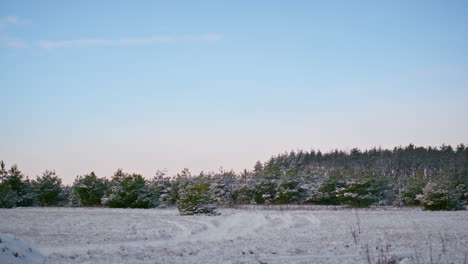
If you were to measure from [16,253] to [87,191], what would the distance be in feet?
115

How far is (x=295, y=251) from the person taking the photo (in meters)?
12.5

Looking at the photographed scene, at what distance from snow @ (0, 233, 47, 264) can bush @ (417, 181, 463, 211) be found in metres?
31.4

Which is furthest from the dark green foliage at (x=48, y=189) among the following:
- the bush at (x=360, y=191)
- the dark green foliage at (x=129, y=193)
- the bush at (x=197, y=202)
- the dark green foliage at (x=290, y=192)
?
the bush at (x=360, y=191)

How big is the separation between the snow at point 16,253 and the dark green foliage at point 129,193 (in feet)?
91.3

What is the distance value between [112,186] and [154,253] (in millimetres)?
28766

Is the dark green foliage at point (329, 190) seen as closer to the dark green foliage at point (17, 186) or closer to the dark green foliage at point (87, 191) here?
the dark green foliage at point (87, 191)

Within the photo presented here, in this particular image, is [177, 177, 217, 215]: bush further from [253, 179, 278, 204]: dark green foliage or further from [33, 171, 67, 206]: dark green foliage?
[33, 171, 67, 206]: dark green foliage

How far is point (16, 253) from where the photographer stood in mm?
9297

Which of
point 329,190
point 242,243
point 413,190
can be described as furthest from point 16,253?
point 413,190

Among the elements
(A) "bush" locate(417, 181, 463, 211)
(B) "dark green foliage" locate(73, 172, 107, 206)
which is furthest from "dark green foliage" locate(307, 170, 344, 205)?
(B) "dark green foliage" locate(73, 172, 107, 206)

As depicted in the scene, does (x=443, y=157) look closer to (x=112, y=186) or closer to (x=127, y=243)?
(x=112, y=186)

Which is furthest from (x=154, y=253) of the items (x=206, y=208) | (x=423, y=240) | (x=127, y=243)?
(x=206, y=208)

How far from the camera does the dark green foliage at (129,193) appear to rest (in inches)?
1500

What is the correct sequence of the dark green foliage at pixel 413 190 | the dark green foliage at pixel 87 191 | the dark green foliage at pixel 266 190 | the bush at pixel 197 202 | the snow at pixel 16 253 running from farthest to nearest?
1. the dark green foliage at pixel 266 190
2. the dark green foliage at pixel 87 191
3. the dark green foliage at pixel 413 190
4. the bush at pixel 197 202
5. the snow at pixel 16 253
